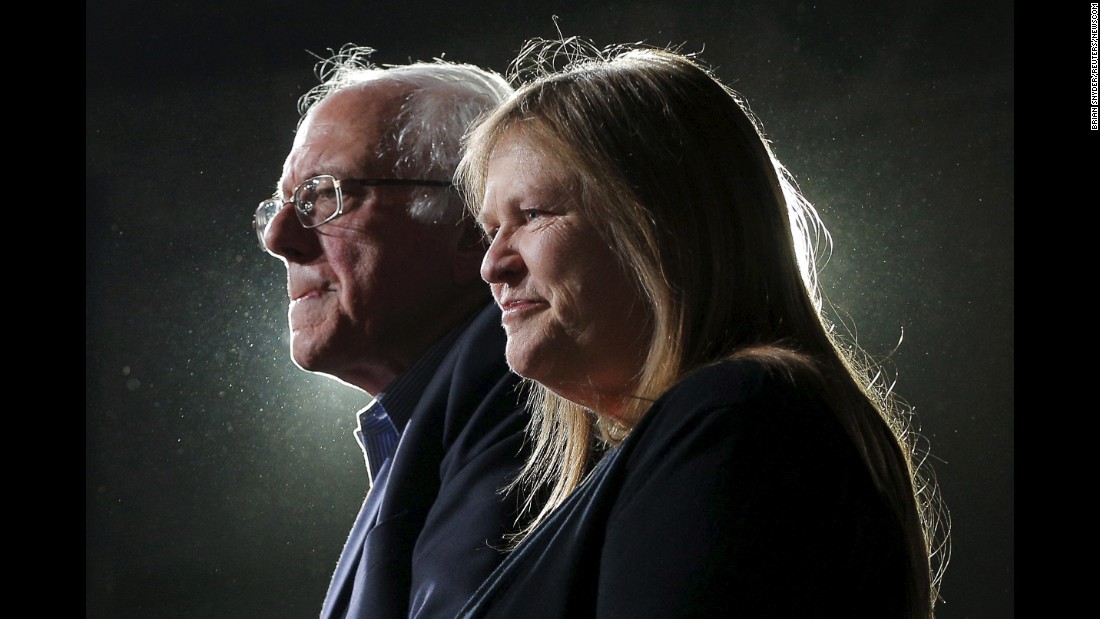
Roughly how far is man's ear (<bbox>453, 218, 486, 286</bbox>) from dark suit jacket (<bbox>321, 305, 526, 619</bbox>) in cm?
9

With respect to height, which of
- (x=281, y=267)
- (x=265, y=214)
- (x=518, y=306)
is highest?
(x=518, y=306)

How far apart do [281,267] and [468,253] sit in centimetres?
58

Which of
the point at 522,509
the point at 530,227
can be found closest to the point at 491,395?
the point at 522,509

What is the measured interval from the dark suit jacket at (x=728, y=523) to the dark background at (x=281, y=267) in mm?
819

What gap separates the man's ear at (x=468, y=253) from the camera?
4.04 ft

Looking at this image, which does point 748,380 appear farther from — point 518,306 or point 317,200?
point 317,200

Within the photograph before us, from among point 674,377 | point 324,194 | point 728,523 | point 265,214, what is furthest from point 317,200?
point 728,523

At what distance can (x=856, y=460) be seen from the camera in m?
0.66

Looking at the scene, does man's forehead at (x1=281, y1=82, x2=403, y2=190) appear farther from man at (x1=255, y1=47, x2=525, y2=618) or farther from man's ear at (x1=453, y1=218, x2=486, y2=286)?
man's ear at (x1=453, y1=218, x2=486, y2=286)

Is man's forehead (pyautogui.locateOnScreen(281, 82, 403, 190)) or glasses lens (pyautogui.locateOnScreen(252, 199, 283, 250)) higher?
man's forehead (pyautogui.locateOnScreen(281, 82, 403, 190))

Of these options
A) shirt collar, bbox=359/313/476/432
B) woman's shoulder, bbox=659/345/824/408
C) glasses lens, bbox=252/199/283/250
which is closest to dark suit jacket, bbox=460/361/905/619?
woman's shoulder, bbox=659/345/824/408

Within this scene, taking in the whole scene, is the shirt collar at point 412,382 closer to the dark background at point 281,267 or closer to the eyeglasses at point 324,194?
the eyeglasses at point 324,194

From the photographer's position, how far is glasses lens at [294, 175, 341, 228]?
1.25 m

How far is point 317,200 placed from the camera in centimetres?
126
